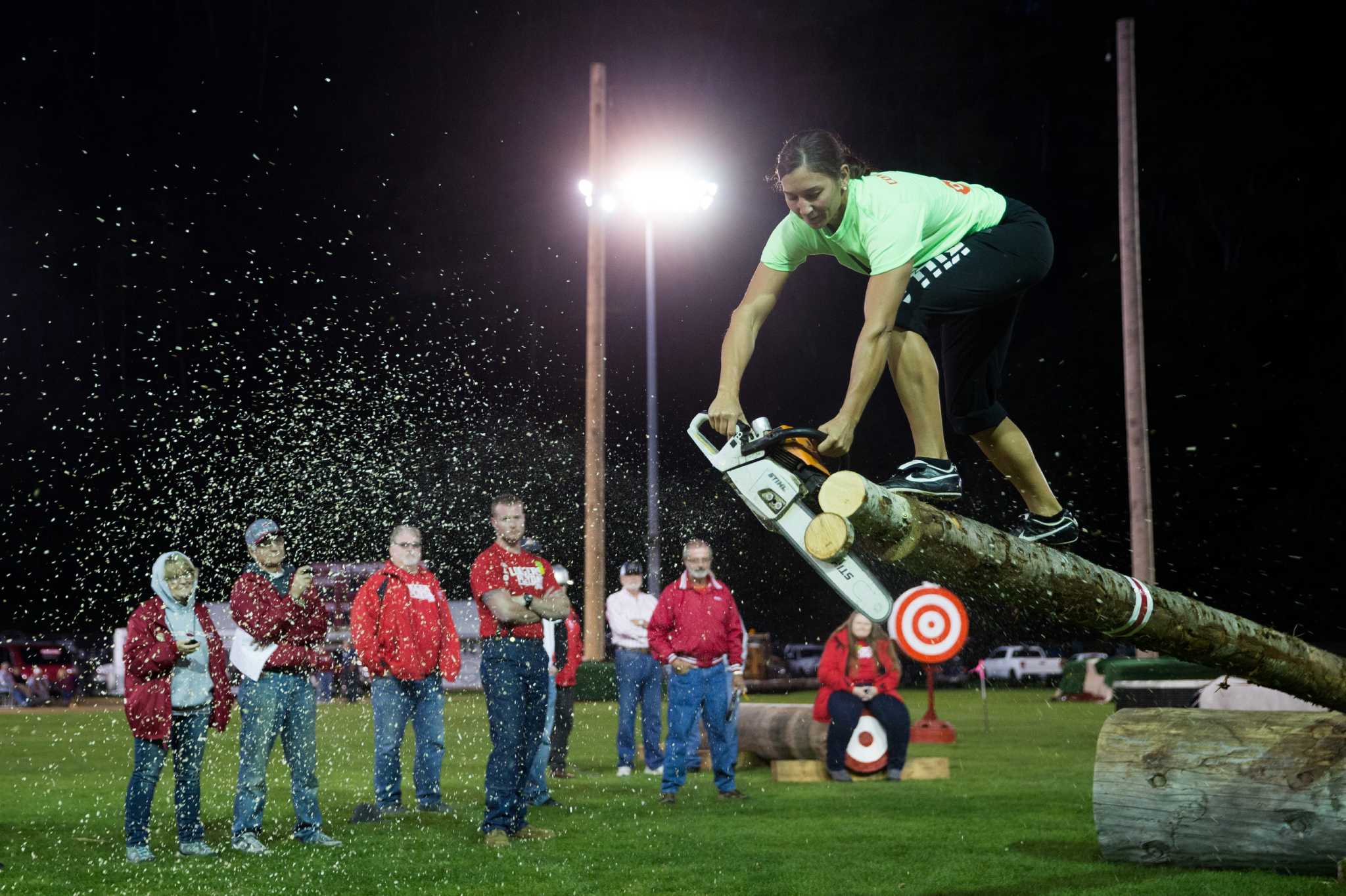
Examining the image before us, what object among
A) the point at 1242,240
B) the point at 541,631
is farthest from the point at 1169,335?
→ the point at 541,631

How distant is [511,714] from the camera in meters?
7.91

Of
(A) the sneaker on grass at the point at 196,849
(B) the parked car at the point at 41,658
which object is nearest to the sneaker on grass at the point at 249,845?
(A) the sneaker on grass at the point at 196,849

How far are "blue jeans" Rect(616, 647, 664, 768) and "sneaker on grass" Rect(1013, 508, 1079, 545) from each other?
6.82 m

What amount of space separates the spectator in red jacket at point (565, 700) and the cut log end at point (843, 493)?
22.3 feet

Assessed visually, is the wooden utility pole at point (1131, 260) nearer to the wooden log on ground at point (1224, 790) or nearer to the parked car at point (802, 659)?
the wooden log on ground at point (1224, 790)

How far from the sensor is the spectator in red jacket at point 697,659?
400 inches

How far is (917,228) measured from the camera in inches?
181

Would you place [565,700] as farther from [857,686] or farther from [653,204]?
[653,204]

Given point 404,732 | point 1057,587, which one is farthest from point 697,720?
point 1057,587

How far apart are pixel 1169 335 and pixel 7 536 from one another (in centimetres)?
4103

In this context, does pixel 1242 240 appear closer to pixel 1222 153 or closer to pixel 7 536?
pixel 1222 153

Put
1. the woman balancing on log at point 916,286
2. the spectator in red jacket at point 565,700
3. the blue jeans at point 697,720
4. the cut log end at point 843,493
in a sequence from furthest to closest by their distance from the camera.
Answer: the spectator in red jacket at point 565,700, the blue jeans at point 697,720, the woman balancing on log at point 916,286, the cut log end at point 843,493

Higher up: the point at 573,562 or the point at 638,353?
the point at 638,353

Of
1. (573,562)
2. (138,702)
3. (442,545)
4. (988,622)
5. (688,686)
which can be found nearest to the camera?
(138,702)
